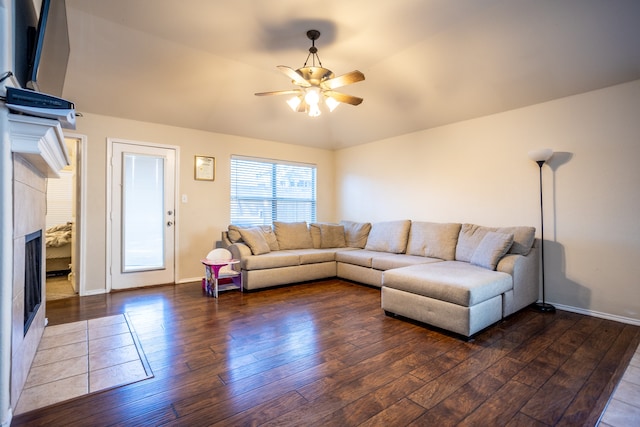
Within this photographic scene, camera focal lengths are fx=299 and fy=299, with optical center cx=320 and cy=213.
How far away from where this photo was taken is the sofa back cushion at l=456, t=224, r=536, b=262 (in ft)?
10.7

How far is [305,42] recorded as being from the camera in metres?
3.13

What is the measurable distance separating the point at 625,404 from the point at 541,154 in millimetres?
2369

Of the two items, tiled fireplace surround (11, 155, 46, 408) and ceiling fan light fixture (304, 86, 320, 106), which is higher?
ceiling fan light fixture (304, 86, 320, 106)

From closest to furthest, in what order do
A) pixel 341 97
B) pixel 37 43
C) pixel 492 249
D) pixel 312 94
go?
pixel 37 43 → pixel 312 94 → pixel 341 97 → pixel 492 249

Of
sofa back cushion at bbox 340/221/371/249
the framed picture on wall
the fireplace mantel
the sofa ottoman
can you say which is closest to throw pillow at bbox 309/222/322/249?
sofa back cushion at bbox 340/221/371/249

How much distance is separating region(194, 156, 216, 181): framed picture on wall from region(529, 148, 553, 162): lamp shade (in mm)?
4303

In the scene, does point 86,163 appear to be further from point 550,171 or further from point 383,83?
point 550,171

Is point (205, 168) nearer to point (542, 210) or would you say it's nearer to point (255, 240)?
point (255, 240)

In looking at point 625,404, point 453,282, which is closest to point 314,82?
point 453,282

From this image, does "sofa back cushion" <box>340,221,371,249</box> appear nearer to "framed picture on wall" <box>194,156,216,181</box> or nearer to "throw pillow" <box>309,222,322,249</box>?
"throw pillow" <box>309,222,322,249</box>

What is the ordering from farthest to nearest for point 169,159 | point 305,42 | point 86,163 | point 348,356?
point 169,159 → point 86,163 → point 305,42 → point 348,356

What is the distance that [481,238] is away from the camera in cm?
363

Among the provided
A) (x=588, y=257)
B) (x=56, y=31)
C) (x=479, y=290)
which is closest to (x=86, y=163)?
(x=56, y=31)

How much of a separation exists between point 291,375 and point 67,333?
6.98 ft
